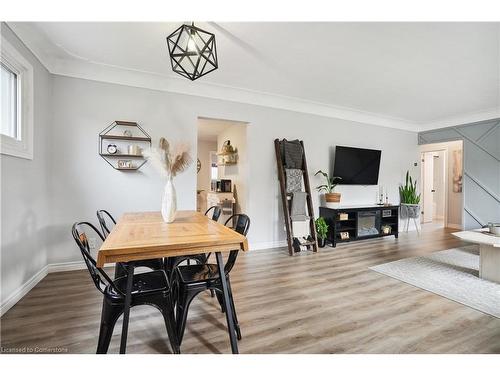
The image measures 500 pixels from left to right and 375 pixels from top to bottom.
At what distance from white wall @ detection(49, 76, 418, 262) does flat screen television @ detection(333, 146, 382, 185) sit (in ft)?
1.00

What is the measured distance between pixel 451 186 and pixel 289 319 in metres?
7.19

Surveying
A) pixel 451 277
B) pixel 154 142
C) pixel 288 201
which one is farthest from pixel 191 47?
pixel 451 277

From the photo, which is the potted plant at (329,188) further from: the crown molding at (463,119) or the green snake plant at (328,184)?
the crown molding at (463,119)

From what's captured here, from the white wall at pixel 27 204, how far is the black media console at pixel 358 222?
3989 millimetres

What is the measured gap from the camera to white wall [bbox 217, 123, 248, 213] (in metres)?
4.23

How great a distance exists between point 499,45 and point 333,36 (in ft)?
A: 5.67

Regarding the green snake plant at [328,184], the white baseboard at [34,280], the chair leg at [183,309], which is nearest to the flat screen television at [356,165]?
the green snake plant at [328,184]

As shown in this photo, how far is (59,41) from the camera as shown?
8.45 ft

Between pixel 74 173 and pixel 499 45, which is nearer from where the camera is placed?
pixel 499 45

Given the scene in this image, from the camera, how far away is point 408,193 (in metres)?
5.55

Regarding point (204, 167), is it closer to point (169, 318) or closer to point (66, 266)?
point (66, 266)

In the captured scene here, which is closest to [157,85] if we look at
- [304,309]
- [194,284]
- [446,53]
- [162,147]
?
[162,147]
